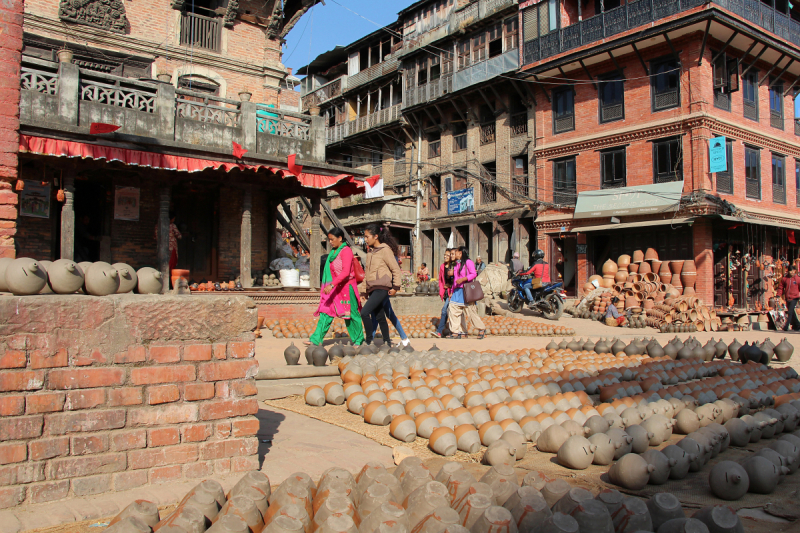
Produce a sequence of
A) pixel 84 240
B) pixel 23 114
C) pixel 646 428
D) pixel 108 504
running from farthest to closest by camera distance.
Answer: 1. pixel 84 240
2. pixel 23 114
3. pixel 646 428
4. pixel 108 504

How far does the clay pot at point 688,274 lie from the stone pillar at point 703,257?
0.25m

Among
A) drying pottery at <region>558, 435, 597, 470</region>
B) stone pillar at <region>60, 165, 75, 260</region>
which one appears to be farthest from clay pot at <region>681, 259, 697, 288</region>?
stone pillar at <region>60, 165, 75, 260</region>

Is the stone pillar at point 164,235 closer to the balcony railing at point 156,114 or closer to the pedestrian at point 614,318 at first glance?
the balcony railing at point 156,114

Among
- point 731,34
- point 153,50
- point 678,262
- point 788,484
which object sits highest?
point 731,34

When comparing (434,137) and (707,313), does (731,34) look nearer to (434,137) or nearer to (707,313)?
(707,313)

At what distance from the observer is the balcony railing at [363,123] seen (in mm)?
31812

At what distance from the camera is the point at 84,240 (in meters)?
14.1

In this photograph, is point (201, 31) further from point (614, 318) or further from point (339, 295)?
point (614, 318)

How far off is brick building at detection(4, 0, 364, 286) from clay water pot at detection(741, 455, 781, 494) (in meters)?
11.8

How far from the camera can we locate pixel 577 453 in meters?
3.33

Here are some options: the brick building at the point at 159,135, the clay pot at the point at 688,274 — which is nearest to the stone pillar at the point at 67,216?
the brick building at the point at 159,135

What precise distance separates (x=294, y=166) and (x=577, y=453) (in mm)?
11570

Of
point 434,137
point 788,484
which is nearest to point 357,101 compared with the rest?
point 434,137

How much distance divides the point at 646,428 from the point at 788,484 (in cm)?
84
